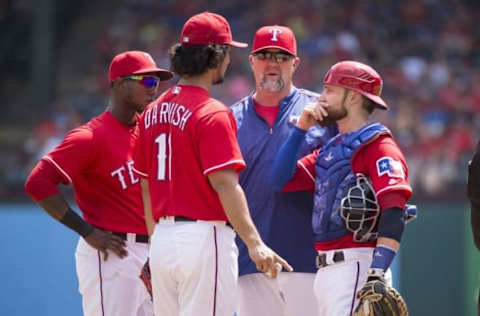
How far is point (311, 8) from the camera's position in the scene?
48.3 feet

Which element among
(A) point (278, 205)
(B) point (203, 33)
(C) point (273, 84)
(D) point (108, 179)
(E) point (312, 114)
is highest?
(B) point (203, 33)

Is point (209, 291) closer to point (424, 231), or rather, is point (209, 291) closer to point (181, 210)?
point (181, 210)

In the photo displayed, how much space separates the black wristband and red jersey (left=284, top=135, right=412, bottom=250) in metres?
1.45

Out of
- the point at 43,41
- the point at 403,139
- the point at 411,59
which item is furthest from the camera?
the point at 43,41

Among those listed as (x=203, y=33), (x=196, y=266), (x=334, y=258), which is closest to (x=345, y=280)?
(x=334, y=258)

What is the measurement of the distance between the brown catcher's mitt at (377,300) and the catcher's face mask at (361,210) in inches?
12.1

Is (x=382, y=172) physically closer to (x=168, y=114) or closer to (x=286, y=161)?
(x=286, y=161)

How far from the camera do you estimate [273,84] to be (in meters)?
5.45

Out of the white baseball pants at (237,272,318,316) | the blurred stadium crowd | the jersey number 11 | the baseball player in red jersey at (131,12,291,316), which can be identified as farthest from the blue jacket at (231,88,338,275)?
the blurred stadium crowd

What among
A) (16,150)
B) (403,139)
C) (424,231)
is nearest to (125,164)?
(424,231)

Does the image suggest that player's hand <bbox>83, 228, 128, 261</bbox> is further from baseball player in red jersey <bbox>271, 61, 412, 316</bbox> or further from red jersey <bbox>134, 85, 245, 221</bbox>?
baseball player in red jersey <bbox>271, 61, 412, 316</bbox>

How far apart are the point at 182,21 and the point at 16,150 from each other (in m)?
3.75

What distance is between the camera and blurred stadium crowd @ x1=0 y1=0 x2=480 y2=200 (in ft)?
39.4

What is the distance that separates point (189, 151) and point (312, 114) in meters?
0.70
